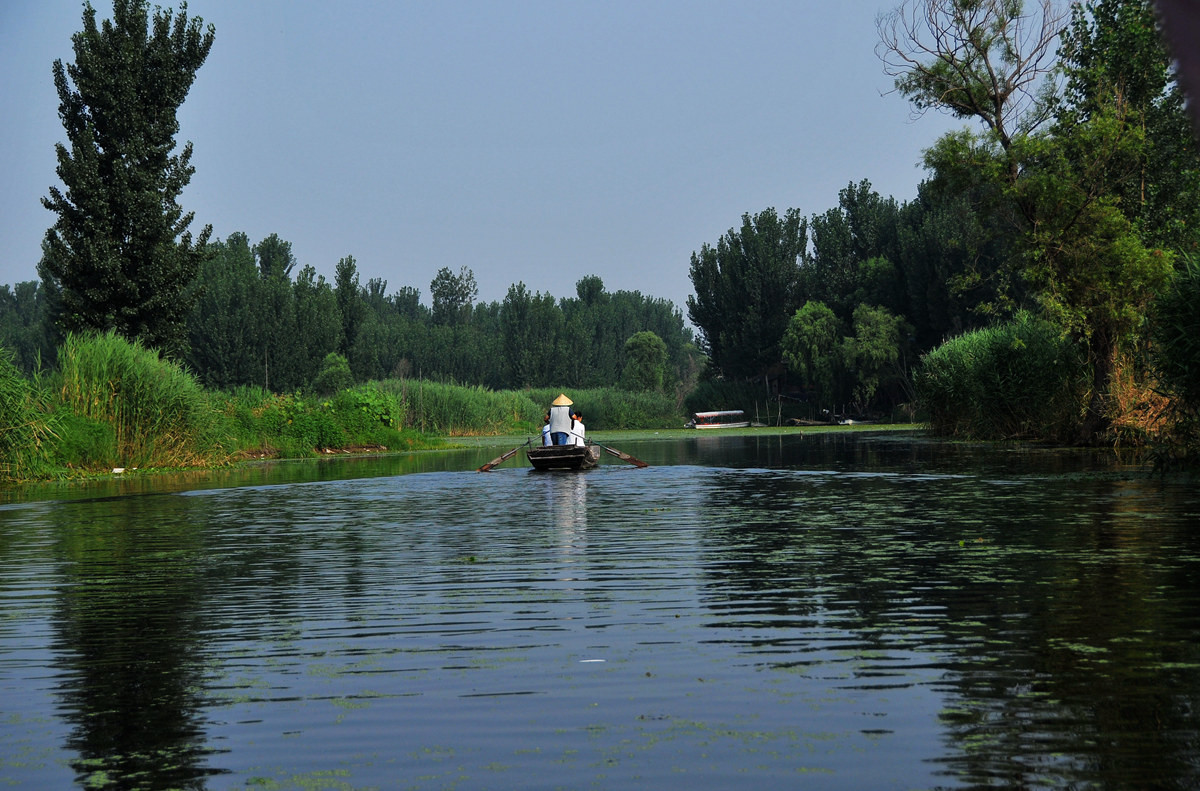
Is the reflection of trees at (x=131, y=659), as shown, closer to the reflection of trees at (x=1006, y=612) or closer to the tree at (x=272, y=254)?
the reflection of trees at (x=1006, y=612)

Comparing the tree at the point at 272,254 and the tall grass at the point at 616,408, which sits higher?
the tree at the point at 272,254

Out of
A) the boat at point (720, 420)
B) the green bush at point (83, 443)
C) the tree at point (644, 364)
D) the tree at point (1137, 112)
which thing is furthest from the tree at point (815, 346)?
the green bush at point (83, 443)

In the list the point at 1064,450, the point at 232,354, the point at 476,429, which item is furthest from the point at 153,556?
the point at 232,354

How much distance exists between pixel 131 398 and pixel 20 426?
512cm

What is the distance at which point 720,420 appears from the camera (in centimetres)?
9025

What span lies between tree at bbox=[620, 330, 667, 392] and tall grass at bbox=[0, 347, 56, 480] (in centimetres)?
7958

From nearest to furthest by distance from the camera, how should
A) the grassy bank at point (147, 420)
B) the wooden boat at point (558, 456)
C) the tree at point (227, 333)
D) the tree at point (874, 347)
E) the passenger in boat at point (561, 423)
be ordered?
1. the grassy bank at point (147, 420)
2. the wooden boat at point (558, 456)
3. the passenger in boat at point (561, 423)
4. the tree at point (227, 333)
5. the tree at point (874, 347)

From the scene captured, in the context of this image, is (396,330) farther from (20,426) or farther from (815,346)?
(20,426)

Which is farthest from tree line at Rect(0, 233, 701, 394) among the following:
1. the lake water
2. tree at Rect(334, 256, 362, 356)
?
the lake water

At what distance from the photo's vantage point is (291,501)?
22.6 m

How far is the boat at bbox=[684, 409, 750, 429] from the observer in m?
84.4

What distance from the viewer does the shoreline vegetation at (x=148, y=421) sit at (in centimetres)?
2752

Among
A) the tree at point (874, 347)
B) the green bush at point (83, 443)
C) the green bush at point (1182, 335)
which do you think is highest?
the tree at point (874, 347)

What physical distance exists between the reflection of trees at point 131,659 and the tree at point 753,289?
268ft
